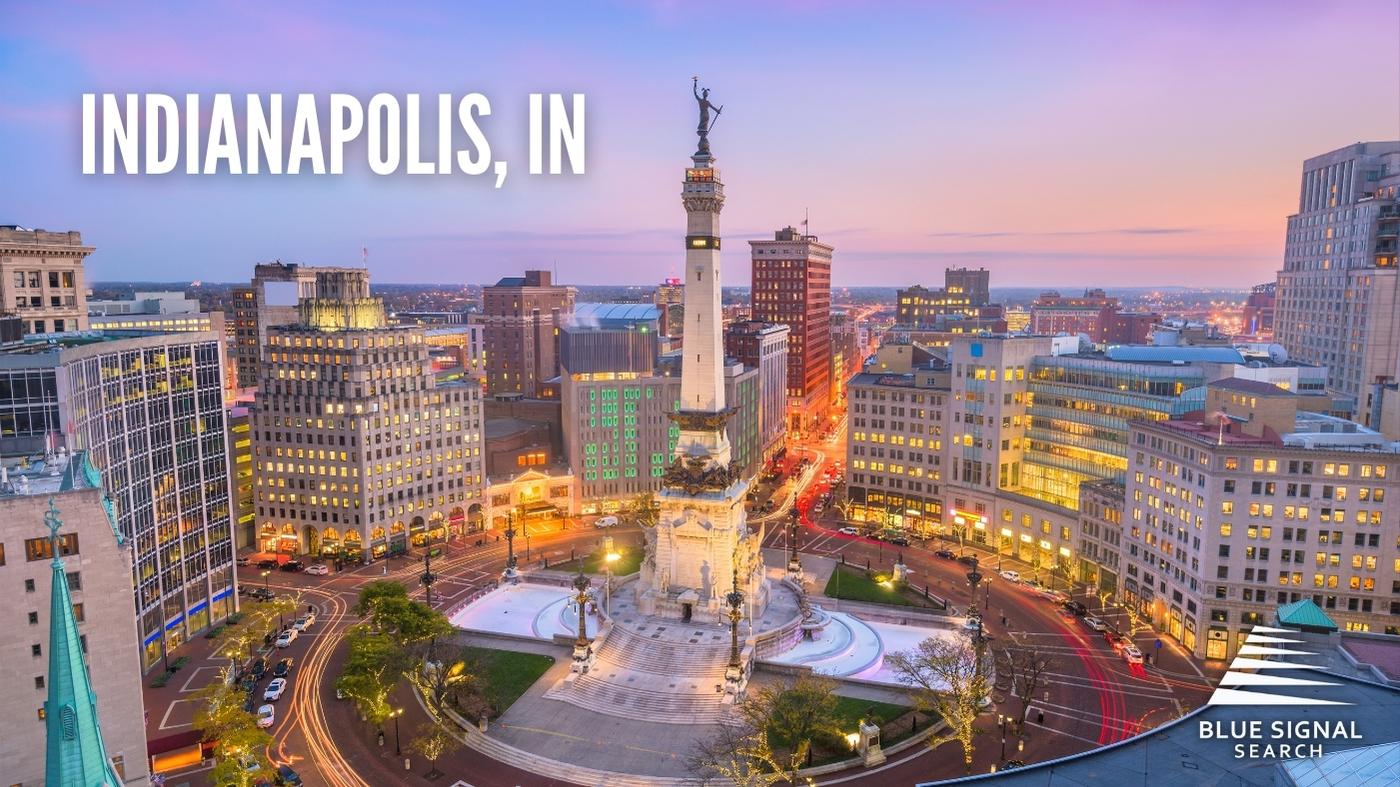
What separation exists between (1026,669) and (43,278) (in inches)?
4601

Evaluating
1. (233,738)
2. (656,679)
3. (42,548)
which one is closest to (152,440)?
(42,548)

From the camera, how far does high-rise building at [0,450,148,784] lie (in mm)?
54656

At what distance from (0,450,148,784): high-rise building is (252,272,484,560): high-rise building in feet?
224

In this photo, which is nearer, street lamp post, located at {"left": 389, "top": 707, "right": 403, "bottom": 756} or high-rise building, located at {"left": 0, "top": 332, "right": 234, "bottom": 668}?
high-rise building, located at {"left": 0, "top": 332, "right": 234, "bottom": 668}

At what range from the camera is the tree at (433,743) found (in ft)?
231

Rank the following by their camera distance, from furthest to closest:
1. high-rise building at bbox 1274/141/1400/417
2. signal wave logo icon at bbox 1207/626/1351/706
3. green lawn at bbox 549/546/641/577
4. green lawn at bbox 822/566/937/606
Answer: high-rise building at bbox 1274/141/1400/417, green lawn at bbox 549/546/641/577, green lawn at bbox 822/566/937/606, signal wave logo icon at bbox 1207/626/1351/706

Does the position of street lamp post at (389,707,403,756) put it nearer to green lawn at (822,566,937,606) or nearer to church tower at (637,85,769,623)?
church tower at (637,85,769,623)

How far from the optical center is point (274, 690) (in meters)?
84.2

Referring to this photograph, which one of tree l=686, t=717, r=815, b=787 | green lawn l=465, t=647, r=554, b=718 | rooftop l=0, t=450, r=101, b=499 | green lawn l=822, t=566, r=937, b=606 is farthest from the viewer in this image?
green lawn l=822, t=566, r=937, b=606

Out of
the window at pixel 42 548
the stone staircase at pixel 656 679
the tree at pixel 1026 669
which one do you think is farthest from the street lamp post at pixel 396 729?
the tree at pixel 1026 669

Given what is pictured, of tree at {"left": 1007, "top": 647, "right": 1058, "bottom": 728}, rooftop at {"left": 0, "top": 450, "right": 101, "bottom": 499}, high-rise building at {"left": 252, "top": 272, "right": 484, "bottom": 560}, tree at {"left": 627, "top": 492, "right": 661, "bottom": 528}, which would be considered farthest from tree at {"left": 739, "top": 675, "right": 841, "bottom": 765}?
high-rise building at {"left": 252, "top": 272, "right": 484, "bottom": 560}

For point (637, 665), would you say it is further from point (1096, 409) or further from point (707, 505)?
point (1096, 409)

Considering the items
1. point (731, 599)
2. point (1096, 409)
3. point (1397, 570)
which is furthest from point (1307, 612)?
point (1096, 409)

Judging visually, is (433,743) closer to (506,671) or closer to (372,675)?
(372,675)
